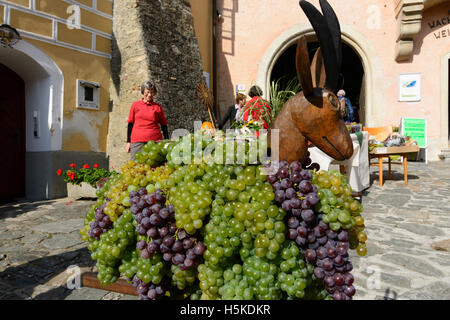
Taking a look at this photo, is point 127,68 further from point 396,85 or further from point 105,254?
point 396,85

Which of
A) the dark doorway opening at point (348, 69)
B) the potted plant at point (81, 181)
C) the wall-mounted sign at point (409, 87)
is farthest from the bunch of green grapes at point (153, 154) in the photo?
the dark doorway opening at point (348, 69)

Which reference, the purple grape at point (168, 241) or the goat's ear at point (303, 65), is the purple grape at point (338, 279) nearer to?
the purple grape at point (168, 241)

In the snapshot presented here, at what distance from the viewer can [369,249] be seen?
9.33 ft

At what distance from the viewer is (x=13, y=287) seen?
212 centimetres

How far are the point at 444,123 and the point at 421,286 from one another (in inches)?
336

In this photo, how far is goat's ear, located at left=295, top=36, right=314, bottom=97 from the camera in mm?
1027

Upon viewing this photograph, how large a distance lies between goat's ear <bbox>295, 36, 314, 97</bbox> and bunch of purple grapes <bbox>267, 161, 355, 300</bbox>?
38 centimetres

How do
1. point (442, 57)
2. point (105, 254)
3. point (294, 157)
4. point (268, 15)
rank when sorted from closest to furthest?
point (105, 254) < point (294, 157) < point (442, 57) < point (268, 15)

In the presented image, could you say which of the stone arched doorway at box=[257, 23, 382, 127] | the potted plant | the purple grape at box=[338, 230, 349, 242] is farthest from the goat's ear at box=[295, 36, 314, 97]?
the stone arched doorway at box=[257, 23, 382, 127]

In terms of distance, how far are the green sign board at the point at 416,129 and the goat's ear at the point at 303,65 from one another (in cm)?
900

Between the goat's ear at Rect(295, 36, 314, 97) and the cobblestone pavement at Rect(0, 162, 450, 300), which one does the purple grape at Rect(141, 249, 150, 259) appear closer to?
the goat's ear at Rect(295, 36, 314, 97)

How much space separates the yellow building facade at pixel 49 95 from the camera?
17.2 feet

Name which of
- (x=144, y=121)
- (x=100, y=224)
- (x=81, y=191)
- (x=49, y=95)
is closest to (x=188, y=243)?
(x=100, y=224)
